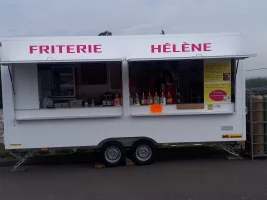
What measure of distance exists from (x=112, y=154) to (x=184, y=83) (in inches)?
95.9

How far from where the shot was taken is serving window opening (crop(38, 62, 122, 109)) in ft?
26.5

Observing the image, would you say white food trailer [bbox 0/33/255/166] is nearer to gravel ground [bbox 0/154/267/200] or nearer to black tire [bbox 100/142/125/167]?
black tire [bbox 100/142/125/167]

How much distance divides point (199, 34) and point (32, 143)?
4.52 m

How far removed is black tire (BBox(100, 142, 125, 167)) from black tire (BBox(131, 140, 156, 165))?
0.28 meters

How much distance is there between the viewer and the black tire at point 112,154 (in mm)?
7934

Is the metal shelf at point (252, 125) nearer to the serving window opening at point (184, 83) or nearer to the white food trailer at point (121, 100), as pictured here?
the white food trailer at point (121, 100)

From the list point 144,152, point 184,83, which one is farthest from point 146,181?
point 184,83

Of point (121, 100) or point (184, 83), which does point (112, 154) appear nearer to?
point (121, 100)

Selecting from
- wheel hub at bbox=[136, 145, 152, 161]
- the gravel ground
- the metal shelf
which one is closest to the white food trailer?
wheel hub at bbox=[136, 145, 152, 161]

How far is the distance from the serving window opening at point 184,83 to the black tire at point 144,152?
2.99 feet

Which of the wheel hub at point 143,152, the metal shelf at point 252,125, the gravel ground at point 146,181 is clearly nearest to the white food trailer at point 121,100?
the wheel hub at point 143,152

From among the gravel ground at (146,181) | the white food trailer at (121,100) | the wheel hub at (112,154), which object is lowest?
the gravel ground at (146,181)

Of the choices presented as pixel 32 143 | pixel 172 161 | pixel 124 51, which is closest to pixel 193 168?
pixel 172 161

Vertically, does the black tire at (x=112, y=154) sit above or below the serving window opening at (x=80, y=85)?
below
